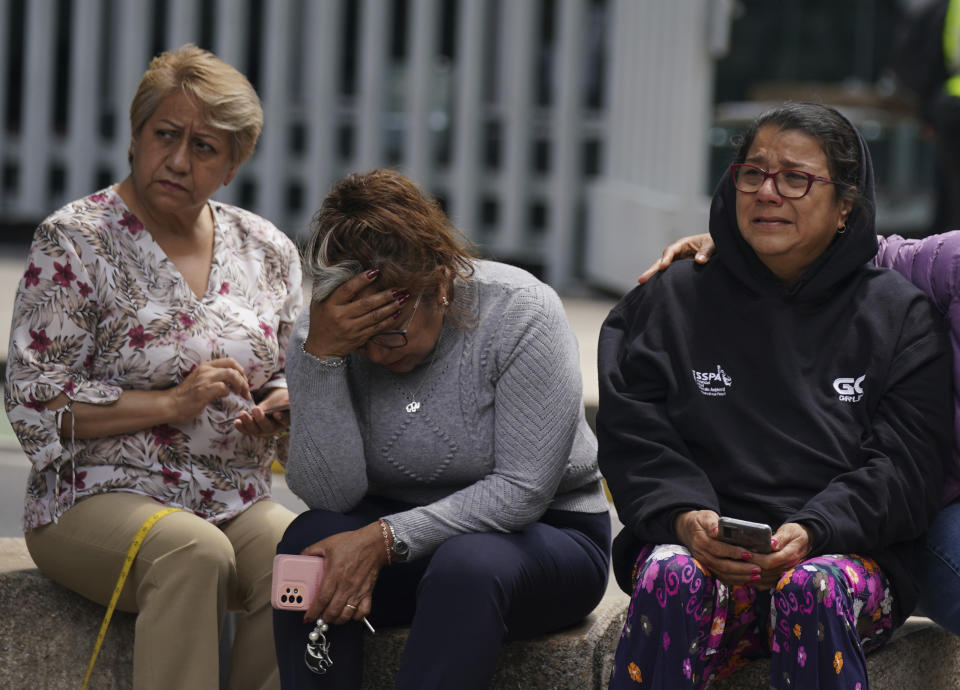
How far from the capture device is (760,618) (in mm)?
2521

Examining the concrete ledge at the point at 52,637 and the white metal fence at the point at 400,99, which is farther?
the white metal fence at the point at 400,99

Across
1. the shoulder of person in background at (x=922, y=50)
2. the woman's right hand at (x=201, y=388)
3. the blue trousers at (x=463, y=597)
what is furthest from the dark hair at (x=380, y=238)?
the shoulder of person in background at (x=922, y=50)

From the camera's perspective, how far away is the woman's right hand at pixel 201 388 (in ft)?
9.29

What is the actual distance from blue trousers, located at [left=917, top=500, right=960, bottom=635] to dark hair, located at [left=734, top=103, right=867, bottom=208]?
2.05 feet

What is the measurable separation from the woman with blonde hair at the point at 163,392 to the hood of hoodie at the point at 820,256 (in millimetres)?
996

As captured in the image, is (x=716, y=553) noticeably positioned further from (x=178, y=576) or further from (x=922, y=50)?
(x=922, y=50)

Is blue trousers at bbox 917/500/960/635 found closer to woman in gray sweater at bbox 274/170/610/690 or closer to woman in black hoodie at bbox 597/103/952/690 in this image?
woman in black hoodie at bbox 597/103/952/690

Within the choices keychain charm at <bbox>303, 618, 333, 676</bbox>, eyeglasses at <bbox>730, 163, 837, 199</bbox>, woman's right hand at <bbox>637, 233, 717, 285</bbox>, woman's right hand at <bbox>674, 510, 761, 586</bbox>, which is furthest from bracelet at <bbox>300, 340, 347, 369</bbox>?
eyeglasses at <bbox>730, 163, 837, 199</bbox>

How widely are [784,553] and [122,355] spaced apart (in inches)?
54.7

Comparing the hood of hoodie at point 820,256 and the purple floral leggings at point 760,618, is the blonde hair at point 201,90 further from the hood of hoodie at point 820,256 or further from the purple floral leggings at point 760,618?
the purple floral leggings at point 760,618

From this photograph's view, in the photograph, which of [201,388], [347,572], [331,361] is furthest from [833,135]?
[201,388]

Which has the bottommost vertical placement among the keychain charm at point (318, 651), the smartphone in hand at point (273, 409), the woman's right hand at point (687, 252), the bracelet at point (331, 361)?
the keychain charm at point (318, 651)

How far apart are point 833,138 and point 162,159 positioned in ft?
4.49

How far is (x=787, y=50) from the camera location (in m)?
9.73
